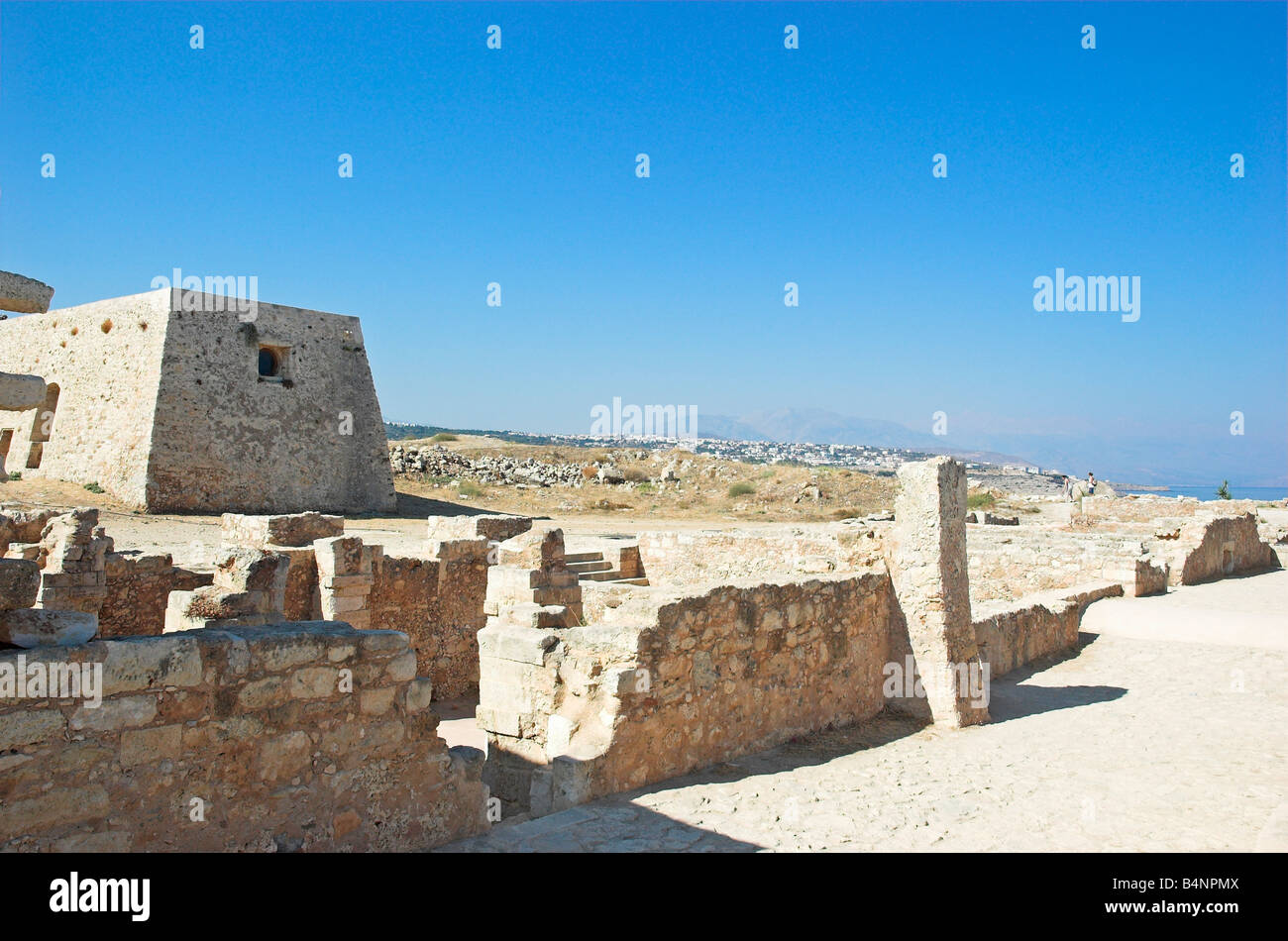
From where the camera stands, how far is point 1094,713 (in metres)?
7.64

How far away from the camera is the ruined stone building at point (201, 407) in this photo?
793 inches

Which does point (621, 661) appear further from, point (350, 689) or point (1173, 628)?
point (1173, 628)

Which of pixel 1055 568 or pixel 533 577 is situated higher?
pixel 533 577

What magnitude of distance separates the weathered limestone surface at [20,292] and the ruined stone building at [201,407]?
17902mm

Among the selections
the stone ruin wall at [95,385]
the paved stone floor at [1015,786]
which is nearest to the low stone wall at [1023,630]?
the paved stone floor at [1015,786]

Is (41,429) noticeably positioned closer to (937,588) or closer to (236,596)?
(236,596)

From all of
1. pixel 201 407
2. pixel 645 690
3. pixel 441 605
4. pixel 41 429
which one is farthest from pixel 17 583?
pixel 41 429

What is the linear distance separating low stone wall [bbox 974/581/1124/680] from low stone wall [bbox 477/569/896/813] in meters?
2.75

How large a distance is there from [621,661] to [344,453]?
19.8m

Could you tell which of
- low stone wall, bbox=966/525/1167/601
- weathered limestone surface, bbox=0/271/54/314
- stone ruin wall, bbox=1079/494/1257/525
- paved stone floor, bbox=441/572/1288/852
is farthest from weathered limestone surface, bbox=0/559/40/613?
stone ruin wall, bbox=1079/494/1257/525

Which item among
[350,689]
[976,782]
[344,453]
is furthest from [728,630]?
[344,453]

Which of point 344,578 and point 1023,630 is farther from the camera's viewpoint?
point 1023,630

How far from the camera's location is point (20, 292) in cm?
327

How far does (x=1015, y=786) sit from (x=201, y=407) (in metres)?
19.7
